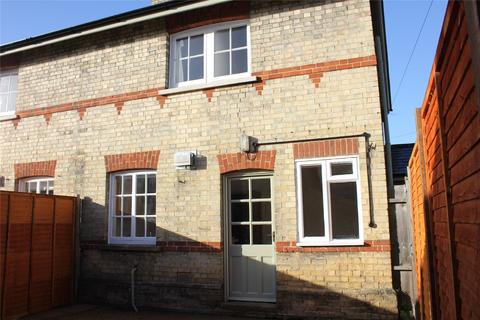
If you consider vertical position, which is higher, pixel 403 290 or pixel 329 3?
pixel 329 3

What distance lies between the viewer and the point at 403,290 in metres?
6.77

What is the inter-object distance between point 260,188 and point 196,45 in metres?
3.32

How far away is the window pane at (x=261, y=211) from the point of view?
301 inches

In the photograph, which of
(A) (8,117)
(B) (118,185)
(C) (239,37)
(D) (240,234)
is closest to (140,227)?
(B) (118,185)

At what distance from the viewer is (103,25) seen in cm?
890

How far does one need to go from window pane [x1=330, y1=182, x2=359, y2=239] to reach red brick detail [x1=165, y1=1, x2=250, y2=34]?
12.5 ft

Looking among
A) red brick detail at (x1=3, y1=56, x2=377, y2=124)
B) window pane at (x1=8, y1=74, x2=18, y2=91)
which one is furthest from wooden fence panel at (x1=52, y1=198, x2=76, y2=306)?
window pane at (x1=8, y1=74, x2=18, y2=91)

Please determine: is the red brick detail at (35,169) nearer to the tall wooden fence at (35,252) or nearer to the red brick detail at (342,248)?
the tall wooden fence at (35,252)

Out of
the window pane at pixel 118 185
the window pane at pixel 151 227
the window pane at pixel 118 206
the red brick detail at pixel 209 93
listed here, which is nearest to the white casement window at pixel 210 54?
the red brick detail at pixel 209 93

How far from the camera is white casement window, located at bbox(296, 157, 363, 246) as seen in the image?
6992mm

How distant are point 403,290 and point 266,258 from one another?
92.7 inches

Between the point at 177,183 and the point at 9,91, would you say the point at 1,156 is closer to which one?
the point at 9,91

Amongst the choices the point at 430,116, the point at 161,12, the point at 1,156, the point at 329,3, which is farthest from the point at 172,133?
the point at 430,116

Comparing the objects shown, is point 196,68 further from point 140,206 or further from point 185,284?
point 185,284
